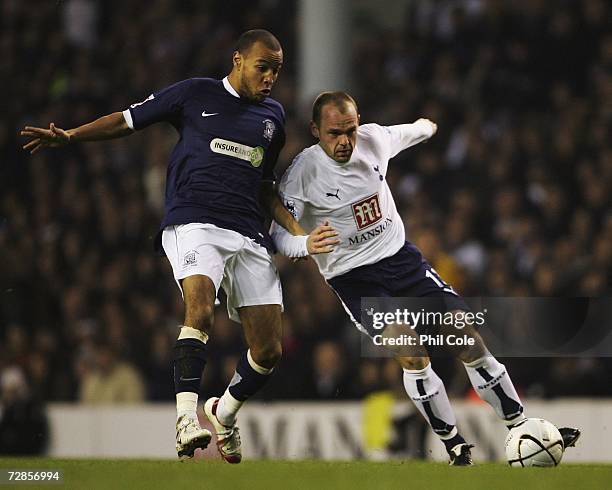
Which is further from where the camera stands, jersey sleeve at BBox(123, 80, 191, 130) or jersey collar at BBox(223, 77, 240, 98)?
jersey collar at BBox(223, 77, 240, 98)

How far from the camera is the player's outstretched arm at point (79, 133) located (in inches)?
257

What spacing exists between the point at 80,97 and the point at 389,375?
499 centimetres

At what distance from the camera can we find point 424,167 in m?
11.5

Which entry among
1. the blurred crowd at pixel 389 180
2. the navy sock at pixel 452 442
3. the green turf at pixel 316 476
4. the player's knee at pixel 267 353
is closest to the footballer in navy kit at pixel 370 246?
the navy sock at pixel 452 442

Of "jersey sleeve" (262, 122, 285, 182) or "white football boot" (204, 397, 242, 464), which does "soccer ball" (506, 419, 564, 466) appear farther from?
"jersey sleeve" (262, 122, 285, 182)

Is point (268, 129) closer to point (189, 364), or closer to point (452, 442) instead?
point (189, 364)

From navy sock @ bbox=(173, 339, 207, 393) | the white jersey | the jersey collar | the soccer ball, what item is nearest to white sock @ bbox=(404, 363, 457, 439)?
the soccer ball

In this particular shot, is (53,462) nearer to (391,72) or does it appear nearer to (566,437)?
(566,437)

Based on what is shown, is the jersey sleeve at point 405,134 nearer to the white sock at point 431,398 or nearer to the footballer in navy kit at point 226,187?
the footballer in navy kit at point 226,187

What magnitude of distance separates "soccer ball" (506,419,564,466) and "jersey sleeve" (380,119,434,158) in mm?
1686

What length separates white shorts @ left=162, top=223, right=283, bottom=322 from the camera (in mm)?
6551

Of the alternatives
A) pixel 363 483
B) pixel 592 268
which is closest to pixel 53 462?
pixel 363 483

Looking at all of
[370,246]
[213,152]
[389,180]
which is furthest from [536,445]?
[389,180]

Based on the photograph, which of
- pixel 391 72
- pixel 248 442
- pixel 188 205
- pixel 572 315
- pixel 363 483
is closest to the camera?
pixel 363 483
